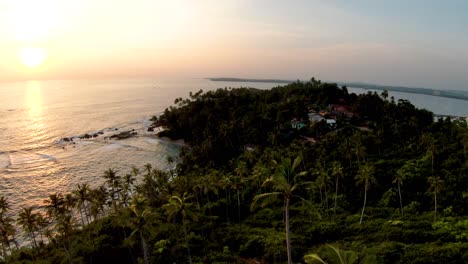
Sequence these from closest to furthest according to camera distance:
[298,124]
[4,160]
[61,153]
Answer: [4,160] → [298,124] → [61,153]

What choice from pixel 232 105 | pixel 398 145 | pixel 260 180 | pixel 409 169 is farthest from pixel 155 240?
pixel 232 105

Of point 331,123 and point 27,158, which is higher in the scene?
point 331,123

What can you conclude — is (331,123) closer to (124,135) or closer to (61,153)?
(124,135)

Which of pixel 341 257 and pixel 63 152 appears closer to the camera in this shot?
pixel 341 257

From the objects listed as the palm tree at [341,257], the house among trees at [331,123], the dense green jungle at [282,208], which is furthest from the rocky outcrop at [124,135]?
the palm tree at [341,257]

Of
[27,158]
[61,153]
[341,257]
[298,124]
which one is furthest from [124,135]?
[341,257]

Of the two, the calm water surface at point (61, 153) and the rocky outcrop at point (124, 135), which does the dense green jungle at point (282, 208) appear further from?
the rocky outcrop at point (124, 135)

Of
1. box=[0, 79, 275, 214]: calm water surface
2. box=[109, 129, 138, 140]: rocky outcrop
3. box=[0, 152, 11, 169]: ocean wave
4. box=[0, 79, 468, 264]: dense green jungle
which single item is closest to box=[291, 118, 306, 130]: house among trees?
box=[0, 79, 468, 264]: dense green jungle

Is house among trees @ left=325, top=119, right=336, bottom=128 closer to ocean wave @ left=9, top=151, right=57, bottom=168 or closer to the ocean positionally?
the ocean
